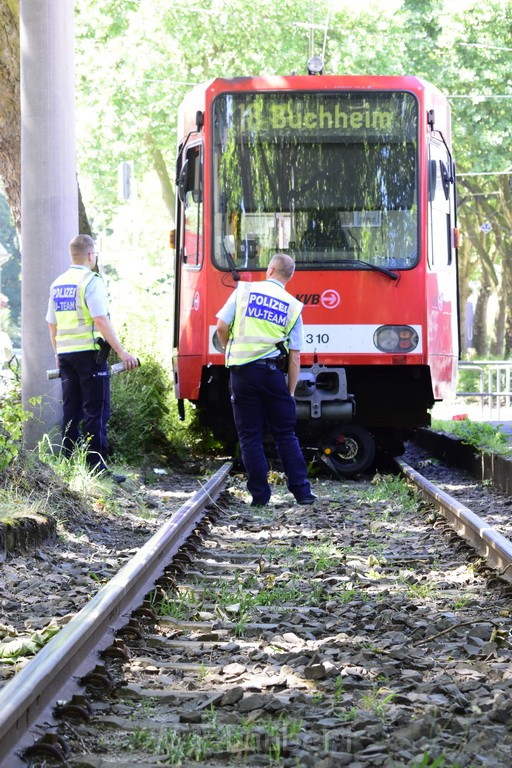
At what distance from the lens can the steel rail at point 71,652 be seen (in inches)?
132

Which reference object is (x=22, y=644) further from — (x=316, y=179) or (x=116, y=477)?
(x=316, y=179)

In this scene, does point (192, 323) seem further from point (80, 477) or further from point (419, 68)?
point (419, 68)

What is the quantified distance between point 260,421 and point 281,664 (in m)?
5.34

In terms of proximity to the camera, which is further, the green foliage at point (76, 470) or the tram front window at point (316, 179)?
the tram front window at point (316, 179)

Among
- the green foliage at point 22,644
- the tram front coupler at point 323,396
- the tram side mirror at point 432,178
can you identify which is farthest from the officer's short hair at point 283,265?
the green foliage at point 22,644

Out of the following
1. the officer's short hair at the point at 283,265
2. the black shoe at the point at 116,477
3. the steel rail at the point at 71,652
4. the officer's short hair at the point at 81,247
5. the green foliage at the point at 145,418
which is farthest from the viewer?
the green foliage at the point at 145,418

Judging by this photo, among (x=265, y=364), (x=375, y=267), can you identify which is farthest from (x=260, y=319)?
(x=375, y=267)

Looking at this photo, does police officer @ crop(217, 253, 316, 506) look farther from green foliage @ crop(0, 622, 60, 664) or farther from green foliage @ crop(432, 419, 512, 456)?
green foliage @ crop(0, 622, 60, 664)

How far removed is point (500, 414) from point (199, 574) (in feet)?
60.5

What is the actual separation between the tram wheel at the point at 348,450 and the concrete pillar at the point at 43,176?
2.79 m

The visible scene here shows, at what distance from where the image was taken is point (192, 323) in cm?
1142

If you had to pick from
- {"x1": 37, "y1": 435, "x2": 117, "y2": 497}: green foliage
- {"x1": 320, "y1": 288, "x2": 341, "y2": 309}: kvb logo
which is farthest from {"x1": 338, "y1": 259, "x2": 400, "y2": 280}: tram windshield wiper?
{"x1": 37, "y1": 435, "x2": 117, "y2": 497}: green foliage

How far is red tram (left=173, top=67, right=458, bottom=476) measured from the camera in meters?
11.2

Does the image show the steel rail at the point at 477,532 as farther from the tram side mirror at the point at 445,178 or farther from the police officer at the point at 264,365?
the tram side mirror at the point at 445,178
